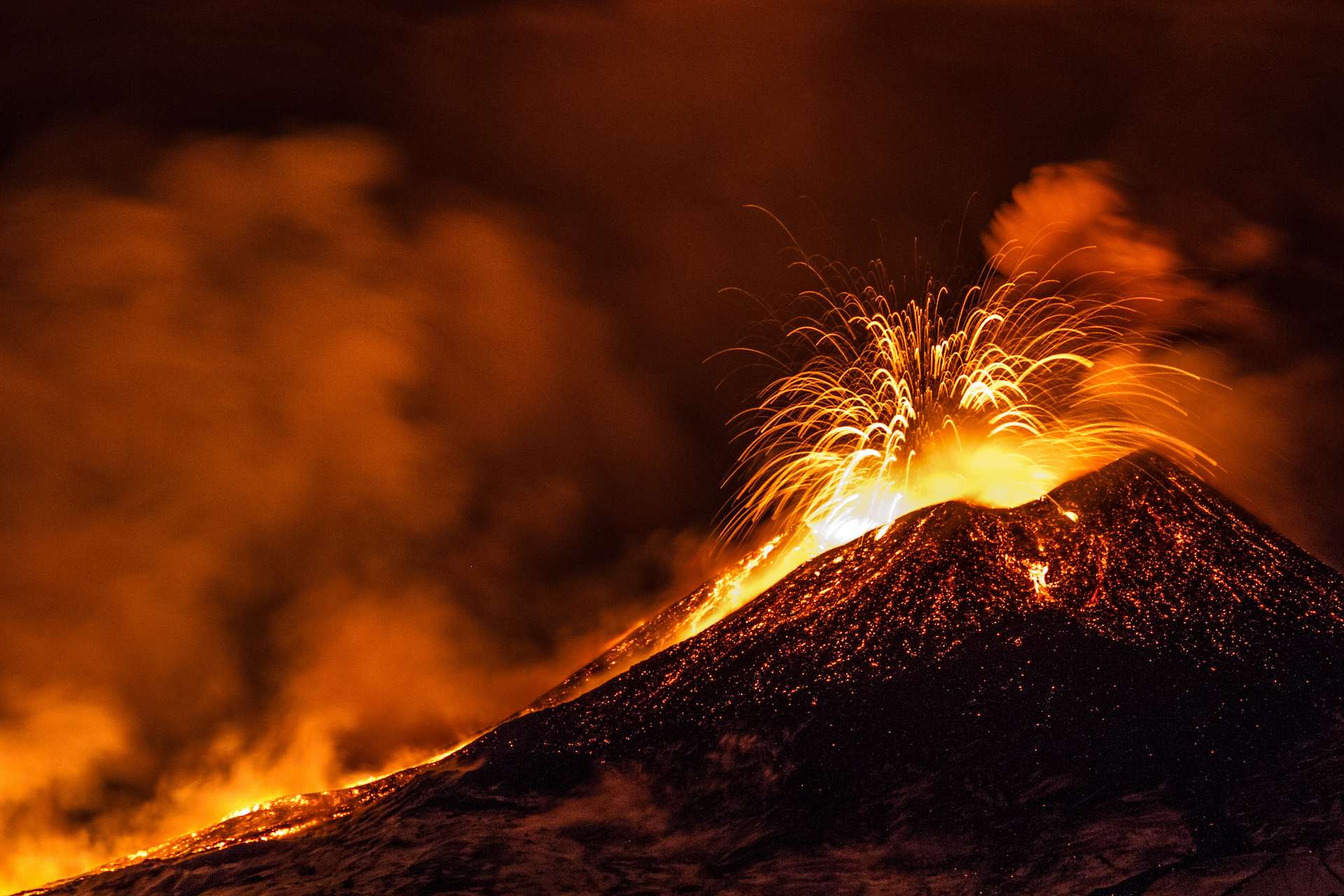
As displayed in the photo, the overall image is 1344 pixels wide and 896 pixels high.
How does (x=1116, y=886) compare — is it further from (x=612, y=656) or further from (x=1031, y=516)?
(x=612, y=656)

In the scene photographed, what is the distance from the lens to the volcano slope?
47.5 feet

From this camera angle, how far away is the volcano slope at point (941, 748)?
14.5 m

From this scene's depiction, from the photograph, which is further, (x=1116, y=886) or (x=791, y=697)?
(x=791, y=697)

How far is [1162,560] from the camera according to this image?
19.2 meters

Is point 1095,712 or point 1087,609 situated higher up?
point 1087,609

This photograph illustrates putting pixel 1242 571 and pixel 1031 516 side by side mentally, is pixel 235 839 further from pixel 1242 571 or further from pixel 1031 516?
pixel 1242 571

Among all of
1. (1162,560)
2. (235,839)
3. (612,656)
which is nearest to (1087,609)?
(1162,560)

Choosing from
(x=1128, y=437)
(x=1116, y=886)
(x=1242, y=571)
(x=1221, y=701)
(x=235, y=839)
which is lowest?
(x=1116, y=886)

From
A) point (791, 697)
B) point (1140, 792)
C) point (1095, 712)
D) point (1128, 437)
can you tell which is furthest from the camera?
point (1128, 437)

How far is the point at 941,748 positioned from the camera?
53.4 ft

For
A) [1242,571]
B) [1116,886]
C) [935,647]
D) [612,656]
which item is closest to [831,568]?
[935,647]

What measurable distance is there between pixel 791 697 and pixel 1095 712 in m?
3.72

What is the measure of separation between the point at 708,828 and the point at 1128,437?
35.3 ft

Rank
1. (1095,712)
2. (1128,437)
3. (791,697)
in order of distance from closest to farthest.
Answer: (1095,712), (791,697), (1128,437)
